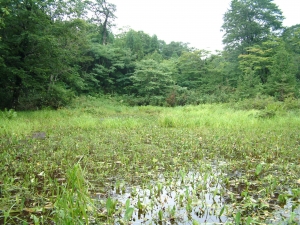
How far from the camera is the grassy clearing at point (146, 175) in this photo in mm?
2265

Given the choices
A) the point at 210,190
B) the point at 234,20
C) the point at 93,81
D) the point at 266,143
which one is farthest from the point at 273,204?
the point at 234,20

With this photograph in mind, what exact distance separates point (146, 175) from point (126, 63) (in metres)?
21.3

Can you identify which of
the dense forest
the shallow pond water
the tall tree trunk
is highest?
the dense forest

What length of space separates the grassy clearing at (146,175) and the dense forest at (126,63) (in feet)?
19.0

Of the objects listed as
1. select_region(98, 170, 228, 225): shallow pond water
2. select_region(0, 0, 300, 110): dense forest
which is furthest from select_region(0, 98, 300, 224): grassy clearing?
select_region(0, 0, 300, 110): dense forest

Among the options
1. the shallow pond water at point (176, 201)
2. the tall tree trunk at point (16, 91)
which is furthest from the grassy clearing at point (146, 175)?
the tall tree trunk at point (16, 91)

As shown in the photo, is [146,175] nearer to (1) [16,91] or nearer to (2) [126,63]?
(1) [16,91]

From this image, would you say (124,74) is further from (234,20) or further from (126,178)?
(126,178)

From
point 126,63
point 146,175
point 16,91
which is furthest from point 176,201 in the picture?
point 126,63

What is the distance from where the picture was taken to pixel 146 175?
349 cm

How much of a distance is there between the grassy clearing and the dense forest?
19.0ft

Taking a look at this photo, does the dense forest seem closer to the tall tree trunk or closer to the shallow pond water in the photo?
the tall tree trunk

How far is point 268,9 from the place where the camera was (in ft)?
76.6

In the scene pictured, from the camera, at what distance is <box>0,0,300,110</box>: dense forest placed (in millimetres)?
11352
